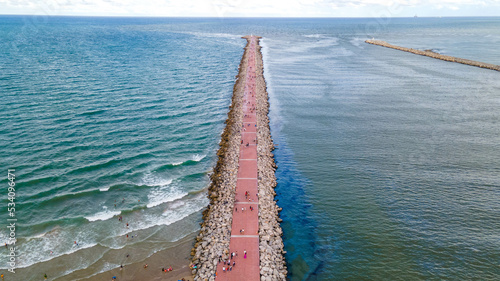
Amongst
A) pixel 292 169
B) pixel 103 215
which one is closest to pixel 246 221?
pixel 292 169

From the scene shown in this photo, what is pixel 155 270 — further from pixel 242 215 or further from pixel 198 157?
pixel 198 157

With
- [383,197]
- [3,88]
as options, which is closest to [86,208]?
[383,197]

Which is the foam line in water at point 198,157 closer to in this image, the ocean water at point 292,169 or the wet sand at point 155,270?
the ocean water at point 292,169

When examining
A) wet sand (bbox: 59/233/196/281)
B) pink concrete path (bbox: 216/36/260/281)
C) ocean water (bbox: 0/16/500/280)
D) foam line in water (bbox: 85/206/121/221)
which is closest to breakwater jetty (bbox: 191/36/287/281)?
pink concrete path (bbox: 216/36/260/281)

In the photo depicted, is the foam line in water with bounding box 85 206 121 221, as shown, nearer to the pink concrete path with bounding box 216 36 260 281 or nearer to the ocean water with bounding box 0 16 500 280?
the ocean water with bounding box 0 16 500 280

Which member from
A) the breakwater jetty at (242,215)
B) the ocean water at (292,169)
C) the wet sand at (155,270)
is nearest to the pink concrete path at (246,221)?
the breakwater jetty at (242,215)

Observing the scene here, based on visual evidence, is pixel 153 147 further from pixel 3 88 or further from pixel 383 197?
pixel 3 88

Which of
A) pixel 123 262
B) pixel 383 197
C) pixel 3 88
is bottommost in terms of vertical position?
pixel 123 262
